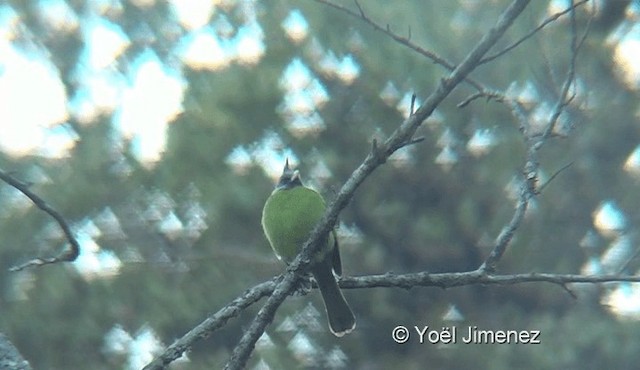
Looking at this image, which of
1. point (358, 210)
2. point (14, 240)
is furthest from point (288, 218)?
point (14, 240)

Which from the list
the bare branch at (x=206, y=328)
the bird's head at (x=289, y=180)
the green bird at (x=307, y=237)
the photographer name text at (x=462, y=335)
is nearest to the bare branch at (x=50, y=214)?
the bare branch at (x=206, y=328)

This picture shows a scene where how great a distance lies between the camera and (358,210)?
4.50 m

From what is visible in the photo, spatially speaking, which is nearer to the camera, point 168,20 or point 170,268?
point 170,268

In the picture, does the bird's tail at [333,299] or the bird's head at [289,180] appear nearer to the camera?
the bird's tail at [333,299]

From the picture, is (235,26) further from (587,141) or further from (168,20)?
(587,141)

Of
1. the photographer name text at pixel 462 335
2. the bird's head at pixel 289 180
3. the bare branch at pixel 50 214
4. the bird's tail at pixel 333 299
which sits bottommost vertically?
the bare branch at pixel 50 214

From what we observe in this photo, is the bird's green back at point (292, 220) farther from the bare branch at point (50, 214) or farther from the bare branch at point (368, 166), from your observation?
the bare branch at point (50, 214)

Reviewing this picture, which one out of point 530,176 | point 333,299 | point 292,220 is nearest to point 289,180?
point 292,220

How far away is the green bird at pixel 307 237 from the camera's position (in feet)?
9.64

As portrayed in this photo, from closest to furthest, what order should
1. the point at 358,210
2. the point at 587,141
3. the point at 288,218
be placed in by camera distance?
the point at 288,218
the point at 358,210
the point at 587,141

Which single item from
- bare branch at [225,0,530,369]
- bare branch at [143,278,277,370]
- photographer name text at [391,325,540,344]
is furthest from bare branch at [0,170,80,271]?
photographer name text at [391,325,540,344]

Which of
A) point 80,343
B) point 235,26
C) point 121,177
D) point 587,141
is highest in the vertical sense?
point 235,26

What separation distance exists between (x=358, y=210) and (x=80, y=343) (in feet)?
5.09

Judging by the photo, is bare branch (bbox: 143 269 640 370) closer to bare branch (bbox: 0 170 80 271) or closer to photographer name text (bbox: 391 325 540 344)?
bare branch (bbox: 0 170 80 271)
